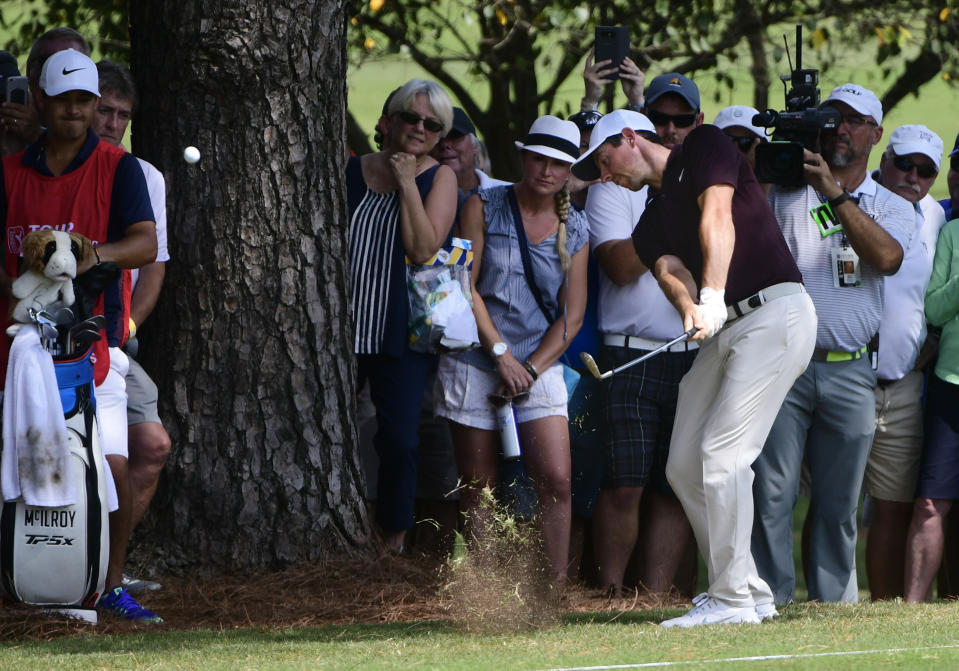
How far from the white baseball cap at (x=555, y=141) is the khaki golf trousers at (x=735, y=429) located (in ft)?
4.69

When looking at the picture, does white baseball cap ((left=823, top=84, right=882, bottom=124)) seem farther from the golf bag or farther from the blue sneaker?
the blue sneaker

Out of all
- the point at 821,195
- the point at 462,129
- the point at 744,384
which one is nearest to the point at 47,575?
the point at 744,384

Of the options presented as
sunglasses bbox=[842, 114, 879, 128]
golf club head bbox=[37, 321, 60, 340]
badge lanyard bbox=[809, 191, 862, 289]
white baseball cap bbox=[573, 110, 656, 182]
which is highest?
sunglasses bbox=[842, 114, 879, 128]

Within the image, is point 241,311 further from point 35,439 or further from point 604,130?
point 604,130

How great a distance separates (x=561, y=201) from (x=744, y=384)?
1.65 m

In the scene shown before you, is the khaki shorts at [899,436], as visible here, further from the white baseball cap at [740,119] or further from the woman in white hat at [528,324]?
the woman in white hat at [528,324]

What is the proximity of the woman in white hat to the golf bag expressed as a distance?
1.70 m

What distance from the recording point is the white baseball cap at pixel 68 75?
6359mm

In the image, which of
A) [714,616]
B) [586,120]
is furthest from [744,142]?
[714,616]

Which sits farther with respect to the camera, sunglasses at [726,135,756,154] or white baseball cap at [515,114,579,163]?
sunglasses at [726,135,756,154]

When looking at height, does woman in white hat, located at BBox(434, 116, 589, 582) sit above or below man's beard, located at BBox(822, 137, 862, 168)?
below

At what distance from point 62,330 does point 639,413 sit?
2662 mm

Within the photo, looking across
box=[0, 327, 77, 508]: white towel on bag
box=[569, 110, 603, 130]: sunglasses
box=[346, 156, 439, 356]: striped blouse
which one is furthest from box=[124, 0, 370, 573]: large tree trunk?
box=[569, 110, 603, 130]: sunglasses

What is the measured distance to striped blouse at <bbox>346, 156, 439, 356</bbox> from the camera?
725 centimetres
